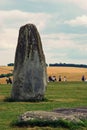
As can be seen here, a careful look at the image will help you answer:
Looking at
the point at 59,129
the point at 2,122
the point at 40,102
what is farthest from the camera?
the point at 40,102

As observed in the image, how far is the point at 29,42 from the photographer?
32.8 metres

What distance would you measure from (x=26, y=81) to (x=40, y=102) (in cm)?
173

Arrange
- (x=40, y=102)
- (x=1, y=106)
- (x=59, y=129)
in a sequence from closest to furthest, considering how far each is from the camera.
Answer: (x=59, y=129) → (x=1, y=106) → (x=40, y=102)

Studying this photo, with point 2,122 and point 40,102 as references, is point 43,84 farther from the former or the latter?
point 2,122

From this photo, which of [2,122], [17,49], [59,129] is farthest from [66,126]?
[17,49]

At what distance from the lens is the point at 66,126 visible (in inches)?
703

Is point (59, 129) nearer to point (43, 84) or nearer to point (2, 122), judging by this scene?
point (2, 122)

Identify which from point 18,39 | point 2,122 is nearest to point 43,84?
point 18,39

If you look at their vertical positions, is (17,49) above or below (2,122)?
above

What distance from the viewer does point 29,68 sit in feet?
106

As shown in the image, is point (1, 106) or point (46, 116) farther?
point (1, 106)

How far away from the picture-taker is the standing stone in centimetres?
3189

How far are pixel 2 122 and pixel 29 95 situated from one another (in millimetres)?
11902

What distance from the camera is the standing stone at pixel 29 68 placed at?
105 ft
